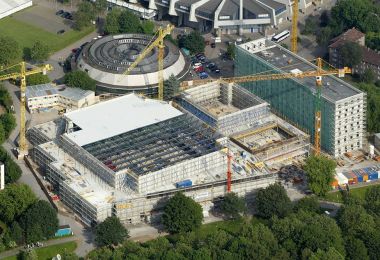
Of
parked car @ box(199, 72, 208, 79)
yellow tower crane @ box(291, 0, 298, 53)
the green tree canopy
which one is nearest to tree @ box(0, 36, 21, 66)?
parked car @ box(199, 72, 208, 79)

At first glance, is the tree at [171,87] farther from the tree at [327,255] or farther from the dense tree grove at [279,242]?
the tree at [327,255]

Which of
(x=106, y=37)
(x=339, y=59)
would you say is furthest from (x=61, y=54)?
(x=339, y=59)

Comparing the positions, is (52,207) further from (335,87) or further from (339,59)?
(339,59)

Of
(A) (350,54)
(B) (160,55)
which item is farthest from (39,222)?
(A) (350,54)

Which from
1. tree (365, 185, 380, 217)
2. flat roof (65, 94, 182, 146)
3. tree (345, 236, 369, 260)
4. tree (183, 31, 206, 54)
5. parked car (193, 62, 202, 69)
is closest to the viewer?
tree (345, 236, 369, 260)

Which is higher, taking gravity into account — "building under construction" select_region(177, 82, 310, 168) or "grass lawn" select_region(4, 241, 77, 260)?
"building under construction" select_region(177, 82, 310, 168)

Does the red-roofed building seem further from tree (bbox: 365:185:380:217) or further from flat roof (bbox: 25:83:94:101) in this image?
flat roof (bbox: 25:83:94:101)
